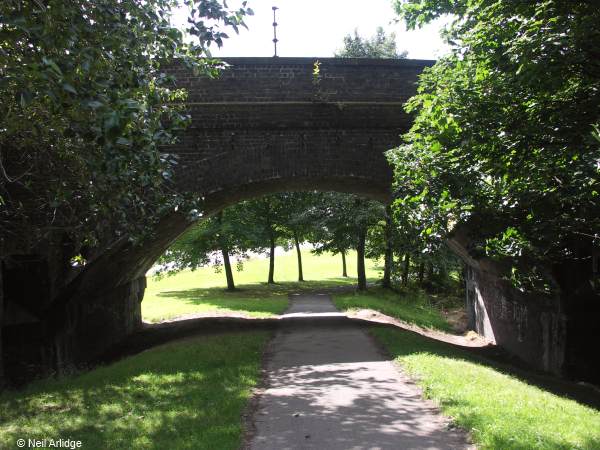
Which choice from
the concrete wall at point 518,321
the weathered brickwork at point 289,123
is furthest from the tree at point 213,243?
the weathered brickwork at point 289,123

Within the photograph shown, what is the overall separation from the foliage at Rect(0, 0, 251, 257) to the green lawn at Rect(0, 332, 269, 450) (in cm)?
225

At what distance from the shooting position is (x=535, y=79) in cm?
597

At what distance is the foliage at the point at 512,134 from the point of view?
19.3 feet

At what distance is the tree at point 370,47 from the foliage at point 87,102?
1366 inches

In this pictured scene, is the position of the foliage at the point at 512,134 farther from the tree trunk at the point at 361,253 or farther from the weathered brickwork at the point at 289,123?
the tree trunk at the point at 361,253

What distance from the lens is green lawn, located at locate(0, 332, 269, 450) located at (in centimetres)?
550

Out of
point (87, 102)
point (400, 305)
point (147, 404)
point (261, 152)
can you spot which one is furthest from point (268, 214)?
point (87, 102)

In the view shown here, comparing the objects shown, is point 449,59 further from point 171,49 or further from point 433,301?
point 433,301

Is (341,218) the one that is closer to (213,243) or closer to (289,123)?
(213,243)

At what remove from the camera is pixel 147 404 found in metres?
6.82

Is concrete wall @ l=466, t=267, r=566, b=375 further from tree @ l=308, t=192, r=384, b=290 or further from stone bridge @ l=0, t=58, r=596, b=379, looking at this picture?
tree @ l=308, t=192, r=384, b=290

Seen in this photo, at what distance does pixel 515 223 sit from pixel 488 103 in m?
1.78

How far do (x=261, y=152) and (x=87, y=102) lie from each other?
28.6ft

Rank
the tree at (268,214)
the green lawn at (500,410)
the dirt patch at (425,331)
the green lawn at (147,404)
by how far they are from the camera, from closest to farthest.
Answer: the green lawn at (500,410) → the green lawn at (147,404) → the dirt patch at (425,331) → the tree at (268,214)
